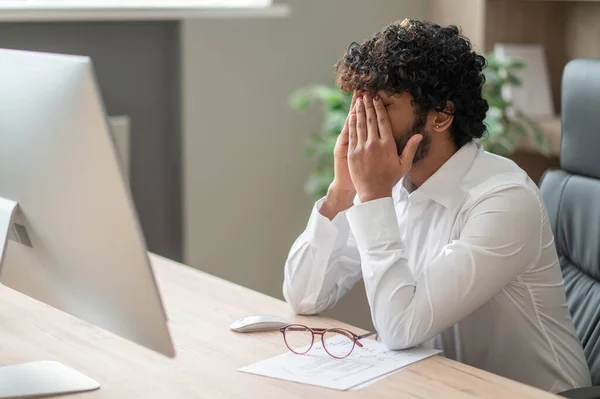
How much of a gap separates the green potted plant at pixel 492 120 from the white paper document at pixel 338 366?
5.22 ft

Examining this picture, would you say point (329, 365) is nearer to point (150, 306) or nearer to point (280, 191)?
point (150, 306)

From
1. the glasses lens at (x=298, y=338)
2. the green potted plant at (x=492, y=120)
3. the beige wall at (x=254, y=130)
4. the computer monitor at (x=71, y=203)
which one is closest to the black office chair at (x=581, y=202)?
the glasses lens at (x=298, y=338)

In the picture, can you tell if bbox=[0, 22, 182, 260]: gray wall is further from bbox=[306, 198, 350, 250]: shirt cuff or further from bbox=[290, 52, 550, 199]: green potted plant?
bbox=[306, 198, 350, 250]: shirt cuff

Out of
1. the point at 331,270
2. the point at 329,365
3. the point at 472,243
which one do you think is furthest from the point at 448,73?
the point at 329,365

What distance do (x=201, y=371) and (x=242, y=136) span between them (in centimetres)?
199

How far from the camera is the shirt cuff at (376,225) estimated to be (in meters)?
1.60

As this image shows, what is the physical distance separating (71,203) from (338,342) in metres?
0.56

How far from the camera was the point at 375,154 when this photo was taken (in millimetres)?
1665

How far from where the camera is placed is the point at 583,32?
3.57 m

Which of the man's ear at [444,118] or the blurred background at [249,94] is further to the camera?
the blurred background at [249,94]

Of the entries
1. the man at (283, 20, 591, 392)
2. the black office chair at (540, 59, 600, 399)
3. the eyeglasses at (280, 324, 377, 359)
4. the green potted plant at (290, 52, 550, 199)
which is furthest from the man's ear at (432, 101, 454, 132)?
the green potted plant at (290, 52, 550, 199)

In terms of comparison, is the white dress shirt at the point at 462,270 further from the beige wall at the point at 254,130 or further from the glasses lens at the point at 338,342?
the beige wall at the point at 254,130

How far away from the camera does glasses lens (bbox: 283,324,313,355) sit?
155cm

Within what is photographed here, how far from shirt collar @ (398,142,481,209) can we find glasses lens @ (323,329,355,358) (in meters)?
0.30
